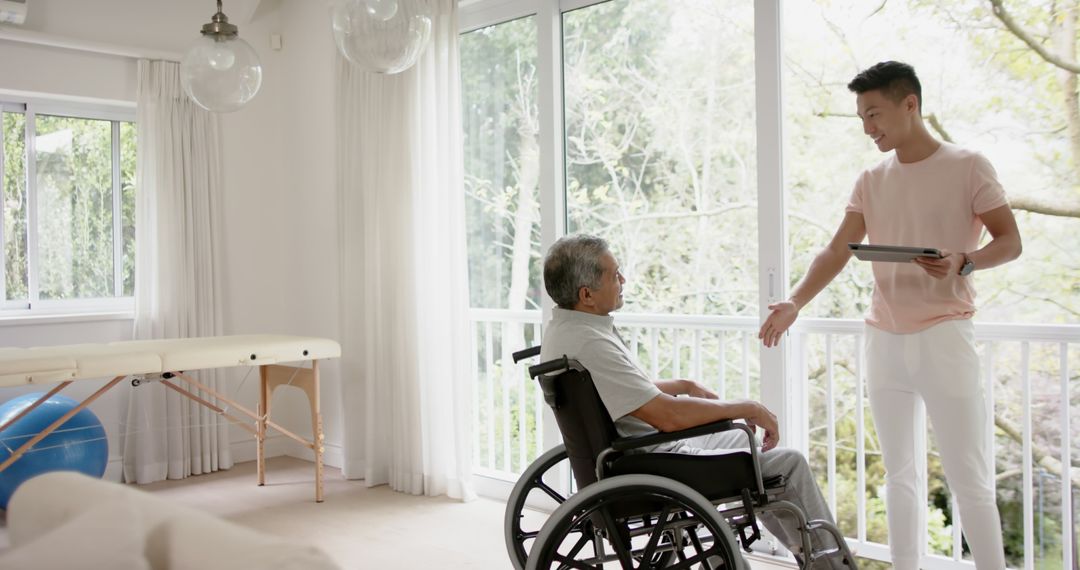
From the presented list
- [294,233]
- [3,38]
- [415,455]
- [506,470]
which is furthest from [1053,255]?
[3,38]

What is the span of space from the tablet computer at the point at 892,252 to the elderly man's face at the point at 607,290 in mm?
595

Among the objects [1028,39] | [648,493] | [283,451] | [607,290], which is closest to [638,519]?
[648,493]

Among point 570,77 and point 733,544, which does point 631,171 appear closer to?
point 570,77

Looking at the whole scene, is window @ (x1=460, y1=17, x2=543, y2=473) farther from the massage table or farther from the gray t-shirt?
the gray t-shirt

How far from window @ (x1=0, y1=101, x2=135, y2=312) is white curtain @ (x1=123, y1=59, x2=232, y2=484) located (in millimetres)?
237

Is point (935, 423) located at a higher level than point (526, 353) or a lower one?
lower

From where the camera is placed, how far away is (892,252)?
221 cm

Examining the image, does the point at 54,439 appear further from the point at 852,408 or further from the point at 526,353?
the point at 852,408

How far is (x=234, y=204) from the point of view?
5035 mm

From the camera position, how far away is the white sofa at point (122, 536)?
2.81ft

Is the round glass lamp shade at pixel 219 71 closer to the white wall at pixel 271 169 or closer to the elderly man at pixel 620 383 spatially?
the elderly man at pixel 620 383

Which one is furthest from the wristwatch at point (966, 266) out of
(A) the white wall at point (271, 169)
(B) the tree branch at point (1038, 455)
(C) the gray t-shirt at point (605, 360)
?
(A) the white wall at point (271, 169)

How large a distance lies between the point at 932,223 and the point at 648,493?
1.14m

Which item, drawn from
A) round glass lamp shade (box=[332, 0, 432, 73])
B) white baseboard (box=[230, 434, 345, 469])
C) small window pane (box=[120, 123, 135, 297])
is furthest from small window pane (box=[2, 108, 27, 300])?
round glass lamp shade (box=[332, 0, 432, 73])
